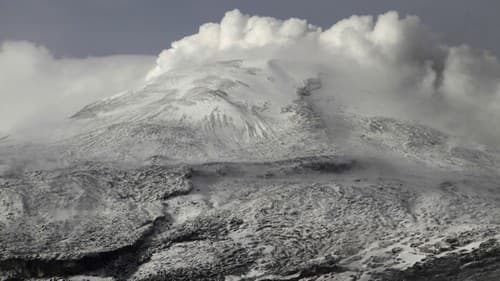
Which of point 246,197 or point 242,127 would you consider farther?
point 242,127

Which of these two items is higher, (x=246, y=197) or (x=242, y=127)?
(x=242, y=127)

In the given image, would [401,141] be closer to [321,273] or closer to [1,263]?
[321,273]

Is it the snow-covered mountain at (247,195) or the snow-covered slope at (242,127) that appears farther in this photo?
the snow-covered slope at (242,127)

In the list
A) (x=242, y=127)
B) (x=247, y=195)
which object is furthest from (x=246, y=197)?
(x=242, y=127)

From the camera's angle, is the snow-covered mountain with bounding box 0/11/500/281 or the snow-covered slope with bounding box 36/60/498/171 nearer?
the snow-covered mountain with bounding box 0/11/500/281

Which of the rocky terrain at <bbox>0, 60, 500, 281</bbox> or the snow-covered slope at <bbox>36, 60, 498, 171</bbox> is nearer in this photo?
the rocky terrain at <bbox>0, 60, 500, 281</bbox>

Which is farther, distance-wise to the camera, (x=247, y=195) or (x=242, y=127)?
(x=242, y=127)

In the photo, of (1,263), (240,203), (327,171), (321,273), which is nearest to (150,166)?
(240,203)

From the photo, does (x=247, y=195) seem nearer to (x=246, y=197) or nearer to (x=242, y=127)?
(x=246, y=197)
